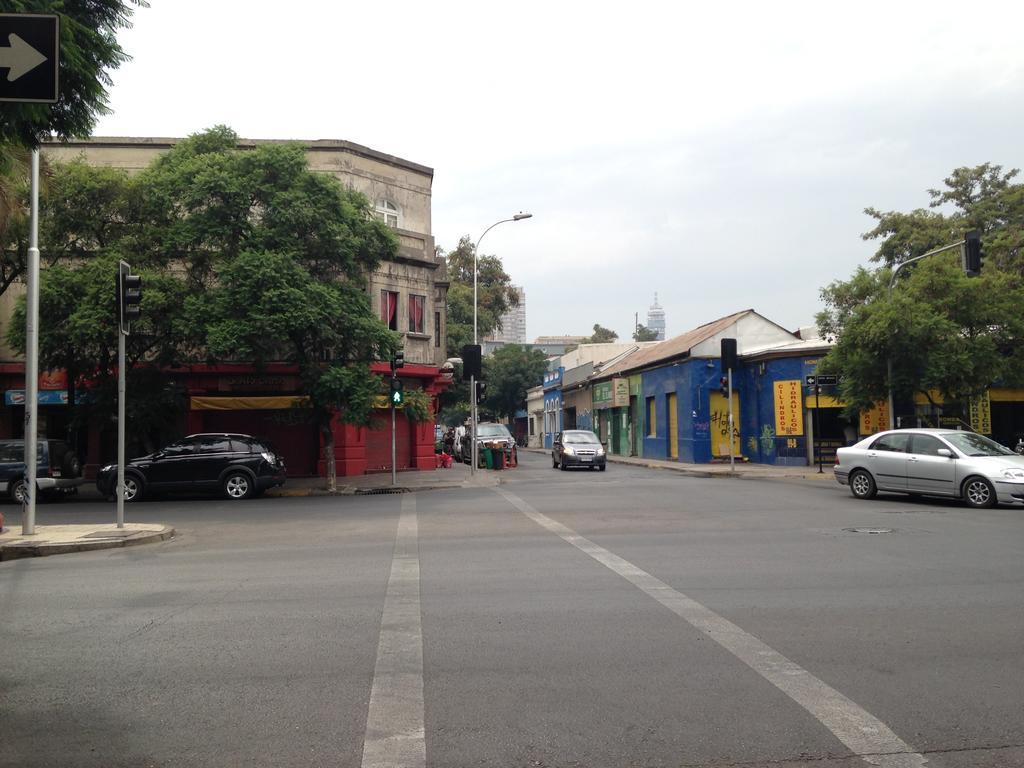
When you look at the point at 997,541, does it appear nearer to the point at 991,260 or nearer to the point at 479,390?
the point at 479,390

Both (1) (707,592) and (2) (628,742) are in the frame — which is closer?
(2) (628,742)

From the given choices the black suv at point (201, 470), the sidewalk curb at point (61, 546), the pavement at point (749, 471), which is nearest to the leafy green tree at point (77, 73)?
the sidewalk curb at point (61, 546)

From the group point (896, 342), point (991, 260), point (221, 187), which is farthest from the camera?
point (991, 260)

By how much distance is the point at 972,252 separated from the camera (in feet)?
64.4

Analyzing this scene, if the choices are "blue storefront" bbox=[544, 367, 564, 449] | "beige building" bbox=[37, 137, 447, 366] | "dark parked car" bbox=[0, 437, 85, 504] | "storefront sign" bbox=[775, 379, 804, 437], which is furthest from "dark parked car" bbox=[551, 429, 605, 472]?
"blue storefront" bbox=[544, 367, 564, 449]

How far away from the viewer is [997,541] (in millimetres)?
11492

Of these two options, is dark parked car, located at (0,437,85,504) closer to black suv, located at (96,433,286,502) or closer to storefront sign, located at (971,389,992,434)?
black suv, located at (96,433,286,502)

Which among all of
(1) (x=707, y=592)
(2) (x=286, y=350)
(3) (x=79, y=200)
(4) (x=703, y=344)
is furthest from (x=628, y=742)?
(4) (x=703, y=344)

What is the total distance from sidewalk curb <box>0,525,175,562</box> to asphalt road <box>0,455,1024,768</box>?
1.64 ft

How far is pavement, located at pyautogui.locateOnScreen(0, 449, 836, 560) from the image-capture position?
12.7 m

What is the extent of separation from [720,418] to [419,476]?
14.0m

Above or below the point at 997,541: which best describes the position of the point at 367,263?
above

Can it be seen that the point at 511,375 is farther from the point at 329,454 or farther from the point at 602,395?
the point at 329,454

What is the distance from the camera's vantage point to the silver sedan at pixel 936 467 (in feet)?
52.2
